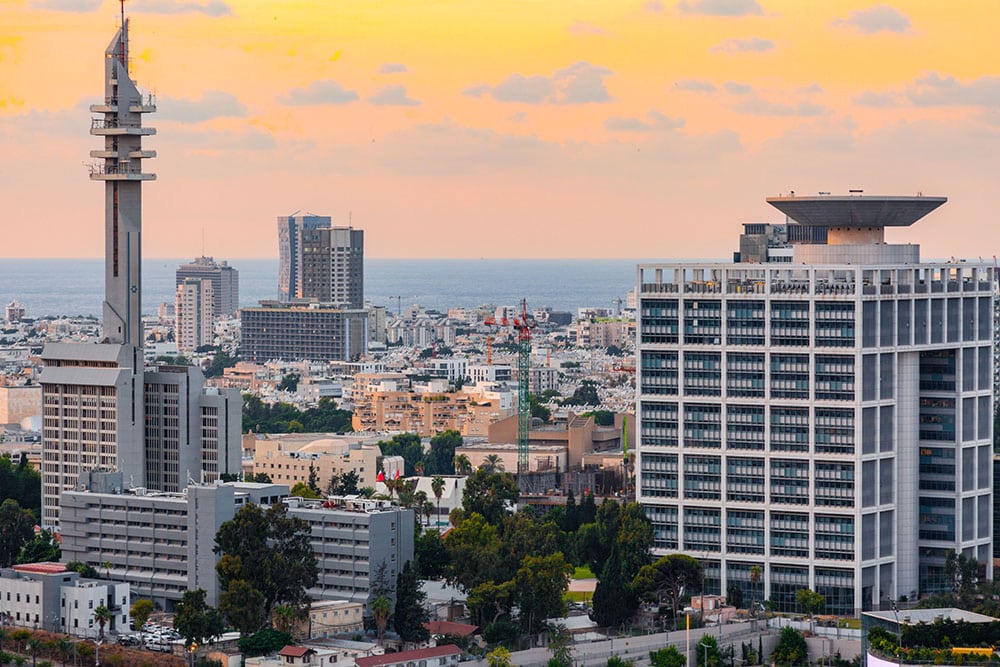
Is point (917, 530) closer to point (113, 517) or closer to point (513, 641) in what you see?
point (513, 641)

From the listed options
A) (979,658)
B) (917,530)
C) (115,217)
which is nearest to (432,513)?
(115,217)

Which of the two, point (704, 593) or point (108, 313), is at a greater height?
point (108, 313)

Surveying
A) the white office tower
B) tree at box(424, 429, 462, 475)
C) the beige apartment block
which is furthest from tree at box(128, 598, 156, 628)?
tree at box(424, 429, 462, 475)

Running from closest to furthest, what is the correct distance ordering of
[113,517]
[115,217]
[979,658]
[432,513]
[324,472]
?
1. [979,658]
2. [113,517]
3. [115,217]
4. [432,513]
5. [324,472]

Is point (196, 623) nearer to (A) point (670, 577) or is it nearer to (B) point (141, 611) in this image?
(B) point (141, 611)

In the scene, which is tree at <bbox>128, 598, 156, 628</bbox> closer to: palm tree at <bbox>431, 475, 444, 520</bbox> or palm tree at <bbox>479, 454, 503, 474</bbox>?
palm tree at <bbox>431, 475, 444, 520</bbox>

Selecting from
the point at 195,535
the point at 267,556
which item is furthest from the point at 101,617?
the point at 267,556
